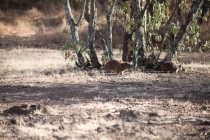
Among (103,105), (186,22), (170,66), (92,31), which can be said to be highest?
(186,22)

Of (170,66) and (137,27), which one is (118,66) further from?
(170,66)

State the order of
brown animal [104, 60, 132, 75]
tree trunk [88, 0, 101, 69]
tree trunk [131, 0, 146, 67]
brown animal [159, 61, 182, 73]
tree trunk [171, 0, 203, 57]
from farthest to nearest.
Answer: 1. tree trunk [88, 0, 101, 69]
2. brown animal [159, 61, 182, 73]
3. tree trunk [131, 0, 146, 67]
4. brown animal [104, 60, 132, 75]
5. tree trunk [171, 0, 203, 57]

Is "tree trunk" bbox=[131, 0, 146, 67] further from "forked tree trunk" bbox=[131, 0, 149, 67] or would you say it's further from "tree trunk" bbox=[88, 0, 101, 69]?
"tree trunk" bbox=[88, 0, 101, 69]

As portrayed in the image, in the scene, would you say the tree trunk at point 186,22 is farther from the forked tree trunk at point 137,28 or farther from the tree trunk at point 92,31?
the tree trunk at point 92,31

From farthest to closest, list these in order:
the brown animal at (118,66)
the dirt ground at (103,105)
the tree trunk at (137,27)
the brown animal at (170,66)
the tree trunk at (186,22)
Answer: the brown animal at (170,66) < the tree trunk at (137,27) < the brown animal at (118,66) < the tree trunk at (186,22) < the dirt ground at (103,105)

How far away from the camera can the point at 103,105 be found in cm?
558

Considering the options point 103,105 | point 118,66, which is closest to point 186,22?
point 118,66

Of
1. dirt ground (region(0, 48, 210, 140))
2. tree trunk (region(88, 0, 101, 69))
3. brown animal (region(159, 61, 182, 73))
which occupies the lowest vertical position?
dirt ground (region(0, 48, 210, 140))

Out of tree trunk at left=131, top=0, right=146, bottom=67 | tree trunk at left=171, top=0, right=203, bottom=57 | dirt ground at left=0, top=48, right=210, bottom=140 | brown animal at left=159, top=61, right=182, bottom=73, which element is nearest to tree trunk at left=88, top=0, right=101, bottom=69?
dirt ground at left=0, top=48, right=210, bottom=140

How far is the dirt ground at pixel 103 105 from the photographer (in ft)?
14.3

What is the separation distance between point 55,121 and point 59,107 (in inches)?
31.6

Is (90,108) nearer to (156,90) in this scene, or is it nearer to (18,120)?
(18,120)

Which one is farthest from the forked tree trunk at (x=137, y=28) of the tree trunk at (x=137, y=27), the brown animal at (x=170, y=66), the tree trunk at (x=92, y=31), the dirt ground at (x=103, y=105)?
the tree trunk at (x=92, y=31)

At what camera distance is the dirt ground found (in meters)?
4.35
